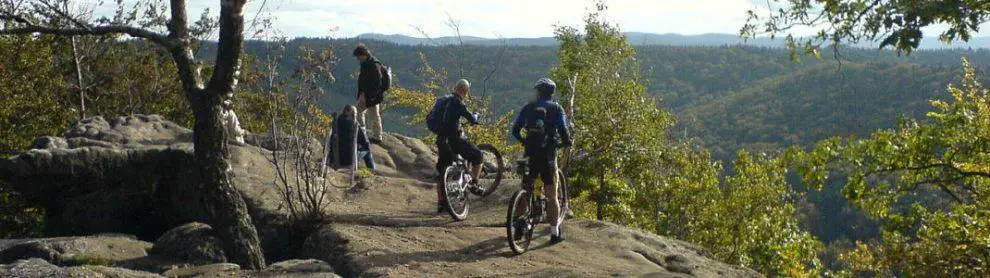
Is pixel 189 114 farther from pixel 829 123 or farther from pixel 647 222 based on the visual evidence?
pixel 829 123

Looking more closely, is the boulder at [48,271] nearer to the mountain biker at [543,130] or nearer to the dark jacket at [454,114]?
the mountain biker at [543,130]

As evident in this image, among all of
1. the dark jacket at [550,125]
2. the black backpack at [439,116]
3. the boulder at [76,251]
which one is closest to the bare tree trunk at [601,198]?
the black backpack at [439,116]

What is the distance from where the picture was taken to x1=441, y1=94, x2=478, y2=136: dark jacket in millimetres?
12852

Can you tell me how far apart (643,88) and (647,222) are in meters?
4.97

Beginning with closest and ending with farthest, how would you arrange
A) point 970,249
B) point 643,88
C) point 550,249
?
point 550,249, point 970,249, point 643,88

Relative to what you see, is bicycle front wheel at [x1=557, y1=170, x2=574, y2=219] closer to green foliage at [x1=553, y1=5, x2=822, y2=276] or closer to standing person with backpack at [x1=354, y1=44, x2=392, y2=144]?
standing person with backpack at [x1=354, y1=44, x2=392, y2=144]

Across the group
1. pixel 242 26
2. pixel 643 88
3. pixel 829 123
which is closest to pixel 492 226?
pixel 242 26

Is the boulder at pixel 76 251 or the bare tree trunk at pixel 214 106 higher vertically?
the bare tree trunk at pixel 214 106

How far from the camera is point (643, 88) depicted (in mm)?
35156

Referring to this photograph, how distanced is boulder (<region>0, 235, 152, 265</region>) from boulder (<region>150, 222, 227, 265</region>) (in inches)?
10.7

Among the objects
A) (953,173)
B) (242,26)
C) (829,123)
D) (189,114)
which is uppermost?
(242,26)

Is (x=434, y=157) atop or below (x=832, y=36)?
below

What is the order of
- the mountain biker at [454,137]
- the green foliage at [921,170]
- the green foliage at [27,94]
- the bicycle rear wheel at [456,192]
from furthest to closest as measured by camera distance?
the green foliage at [27,94]
the green foliage at [921,170]
the bicycle rear wheel at [456,192]
the mountain biker at [454,137]

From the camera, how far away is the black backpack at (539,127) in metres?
11.4
